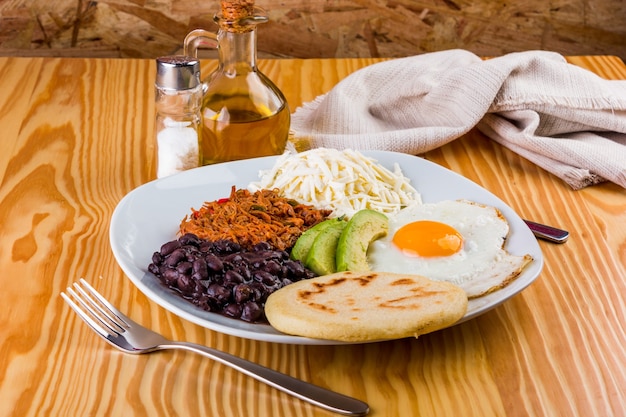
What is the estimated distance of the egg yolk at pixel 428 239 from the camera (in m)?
1.63

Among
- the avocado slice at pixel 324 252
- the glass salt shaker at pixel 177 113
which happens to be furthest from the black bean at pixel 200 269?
the glass salt shaker at pixel 177 113

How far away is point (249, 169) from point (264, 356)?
0.67 metres

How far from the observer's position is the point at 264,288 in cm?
145

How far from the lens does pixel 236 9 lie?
77.9 inches

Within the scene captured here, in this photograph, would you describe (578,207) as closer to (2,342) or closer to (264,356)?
(264,356)

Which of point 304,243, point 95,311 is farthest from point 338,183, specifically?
point 95,311

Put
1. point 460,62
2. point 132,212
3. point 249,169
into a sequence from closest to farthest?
point 132,212, point 249,169, point 460,62

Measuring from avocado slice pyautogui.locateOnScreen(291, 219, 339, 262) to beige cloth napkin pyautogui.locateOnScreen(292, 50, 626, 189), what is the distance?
636mm

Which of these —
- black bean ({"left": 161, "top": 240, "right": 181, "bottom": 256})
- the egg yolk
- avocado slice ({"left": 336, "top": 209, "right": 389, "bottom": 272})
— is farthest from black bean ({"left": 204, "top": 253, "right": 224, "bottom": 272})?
the egg yolk

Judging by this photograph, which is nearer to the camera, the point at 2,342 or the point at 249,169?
the point at 2,342

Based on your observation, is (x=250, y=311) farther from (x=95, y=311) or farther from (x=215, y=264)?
(x=95, y=311)

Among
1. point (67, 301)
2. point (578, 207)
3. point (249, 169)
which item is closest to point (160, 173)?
point (249, 169)

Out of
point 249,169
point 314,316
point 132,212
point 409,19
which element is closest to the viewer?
point 314,316

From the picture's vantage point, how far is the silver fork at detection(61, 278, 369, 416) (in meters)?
1.29
